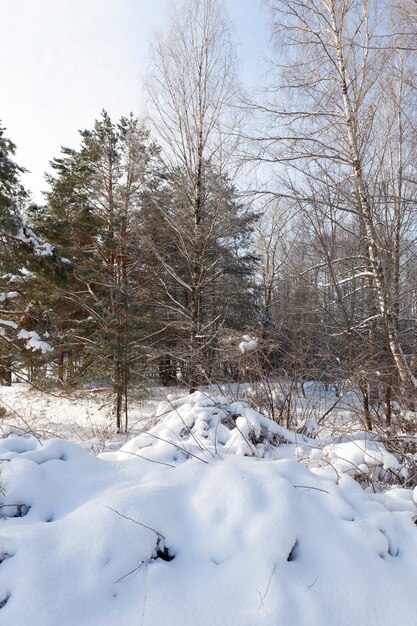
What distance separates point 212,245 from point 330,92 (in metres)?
4.22

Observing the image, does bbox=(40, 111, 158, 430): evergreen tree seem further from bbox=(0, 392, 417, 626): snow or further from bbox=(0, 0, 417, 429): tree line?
bbox=(0, 392, 417, 626): snow

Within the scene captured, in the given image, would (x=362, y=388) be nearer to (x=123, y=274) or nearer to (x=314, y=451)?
(x=314, y=451)

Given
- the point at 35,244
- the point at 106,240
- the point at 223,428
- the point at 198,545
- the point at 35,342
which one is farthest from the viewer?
the point at 106,240

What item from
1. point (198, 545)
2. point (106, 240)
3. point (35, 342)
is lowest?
point (198, 545)

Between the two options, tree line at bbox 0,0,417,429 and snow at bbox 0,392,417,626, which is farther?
tree line at bbox 0,0,417,429

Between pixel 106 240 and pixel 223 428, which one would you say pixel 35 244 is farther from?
pixel 223 428

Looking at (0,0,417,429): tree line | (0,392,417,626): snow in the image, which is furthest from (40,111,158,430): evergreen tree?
(0,392,417,626): snow

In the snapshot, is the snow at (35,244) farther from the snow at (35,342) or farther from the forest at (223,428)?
the snow at (35,342)

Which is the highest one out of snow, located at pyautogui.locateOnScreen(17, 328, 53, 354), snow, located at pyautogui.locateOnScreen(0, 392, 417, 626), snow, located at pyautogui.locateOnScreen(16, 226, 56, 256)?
snow, located at pyautogui.locateOnScreen(16, 226, 56, 256)

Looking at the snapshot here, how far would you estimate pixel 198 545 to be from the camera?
1628 mm

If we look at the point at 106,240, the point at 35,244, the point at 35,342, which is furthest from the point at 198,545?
the point at 106,240

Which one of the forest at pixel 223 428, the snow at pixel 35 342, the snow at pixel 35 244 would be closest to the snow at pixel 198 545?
the forest at pixel 223 428

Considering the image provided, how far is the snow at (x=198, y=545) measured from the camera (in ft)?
4.34

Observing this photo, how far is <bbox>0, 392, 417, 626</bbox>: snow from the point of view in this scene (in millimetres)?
1322
